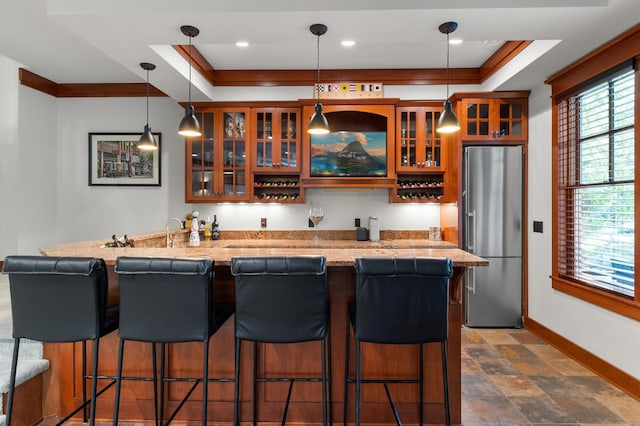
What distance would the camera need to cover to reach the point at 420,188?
4418 millimetres

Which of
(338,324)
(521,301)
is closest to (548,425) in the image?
(338,324)

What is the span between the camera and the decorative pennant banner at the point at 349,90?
4188 mm

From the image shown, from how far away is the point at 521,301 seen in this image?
13.0 ft

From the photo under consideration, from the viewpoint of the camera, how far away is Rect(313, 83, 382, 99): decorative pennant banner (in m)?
4.19

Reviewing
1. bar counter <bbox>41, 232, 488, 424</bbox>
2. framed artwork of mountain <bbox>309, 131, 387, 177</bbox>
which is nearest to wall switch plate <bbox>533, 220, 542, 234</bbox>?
framed artwork of mountain <bbox>309, 131, 387, 177</bbox>

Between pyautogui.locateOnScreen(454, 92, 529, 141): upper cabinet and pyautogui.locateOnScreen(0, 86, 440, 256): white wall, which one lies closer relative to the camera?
pyautogui.locateOnScreen(454, 92, 529, 141): upper cabinet

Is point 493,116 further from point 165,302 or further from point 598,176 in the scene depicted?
point 165,302

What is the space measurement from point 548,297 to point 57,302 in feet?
13.1

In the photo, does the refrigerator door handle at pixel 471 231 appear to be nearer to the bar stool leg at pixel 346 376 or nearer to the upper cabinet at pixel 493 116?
the upper cabinet at pixel 493 116

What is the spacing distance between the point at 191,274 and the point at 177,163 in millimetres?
3308

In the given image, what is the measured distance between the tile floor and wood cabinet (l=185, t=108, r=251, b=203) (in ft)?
7.06

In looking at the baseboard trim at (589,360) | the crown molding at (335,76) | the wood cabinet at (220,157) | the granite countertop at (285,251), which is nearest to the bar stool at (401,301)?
the granite countertop at (285,251)

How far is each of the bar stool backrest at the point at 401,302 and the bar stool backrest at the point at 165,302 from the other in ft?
2.62

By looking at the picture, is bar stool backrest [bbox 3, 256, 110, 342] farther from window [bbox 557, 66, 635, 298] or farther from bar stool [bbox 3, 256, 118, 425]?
window [bbox 557, 66, 635, 298]
